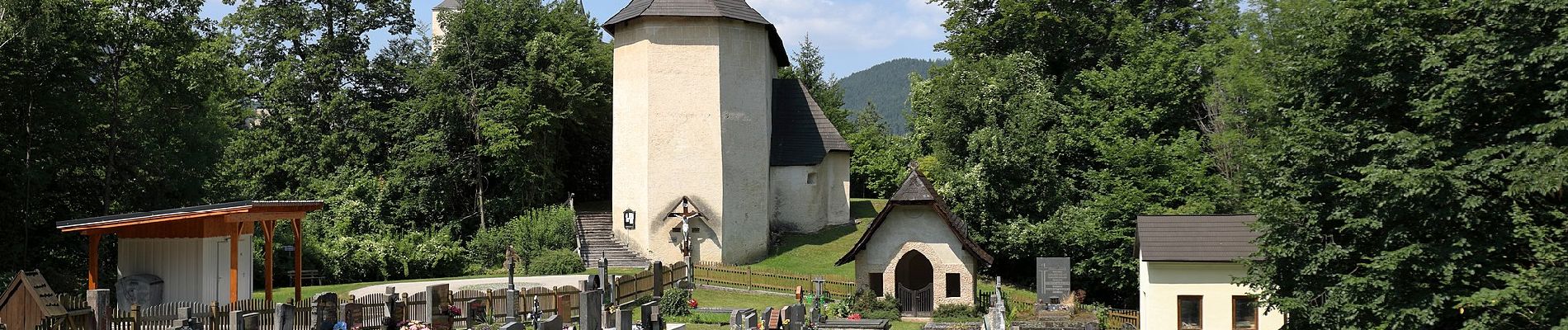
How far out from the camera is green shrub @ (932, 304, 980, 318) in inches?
1051

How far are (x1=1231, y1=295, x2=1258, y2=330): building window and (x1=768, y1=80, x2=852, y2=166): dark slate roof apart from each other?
60.4 ft

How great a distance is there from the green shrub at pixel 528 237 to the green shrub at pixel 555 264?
51.7 inches

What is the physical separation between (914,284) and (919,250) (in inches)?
114

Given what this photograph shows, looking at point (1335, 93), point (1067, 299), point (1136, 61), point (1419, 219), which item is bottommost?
point (1067, 299)

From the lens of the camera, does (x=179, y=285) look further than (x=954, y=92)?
No

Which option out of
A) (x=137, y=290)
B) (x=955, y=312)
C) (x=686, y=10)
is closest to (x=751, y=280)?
(x=955, y=312)

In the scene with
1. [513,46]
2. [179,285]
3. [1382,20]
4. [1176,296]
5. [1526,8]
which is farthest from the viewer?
[513,46]

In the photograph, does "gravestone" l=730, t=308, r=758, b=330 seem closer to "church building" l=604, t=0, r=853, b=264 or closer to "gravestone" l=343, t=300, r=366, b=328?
"gravestone" l=343, t=300, r=366, b=328

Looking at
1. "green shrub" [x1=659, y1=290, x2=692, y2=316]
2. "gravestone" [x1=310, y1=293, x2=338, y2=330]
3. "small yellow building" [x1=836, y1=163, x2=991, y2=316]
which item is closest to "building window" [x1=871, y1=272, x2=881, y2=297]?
"small yellow building" [x1=836, y1=163, x2=991, y2=316]

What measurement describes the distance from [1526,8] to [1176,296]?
10103mm

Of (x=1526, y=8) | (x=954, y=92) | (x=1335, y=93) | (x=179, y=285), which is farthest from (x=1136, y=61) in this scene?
(x=179, y=285)

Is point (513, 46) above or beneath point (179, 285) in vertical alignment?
above

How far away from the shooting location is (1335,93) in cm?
1933

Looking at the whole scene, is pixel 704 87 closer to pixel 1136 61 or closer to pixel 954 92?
pixel 954 92
